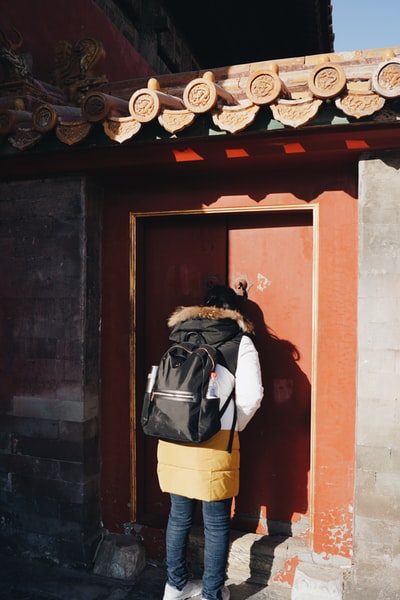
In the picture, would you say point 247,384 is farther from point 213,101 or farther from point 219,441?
point 213,101

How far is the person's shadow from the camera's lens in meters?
4.06

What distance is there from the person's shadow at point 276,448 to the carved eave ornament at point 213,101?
5.15 feet

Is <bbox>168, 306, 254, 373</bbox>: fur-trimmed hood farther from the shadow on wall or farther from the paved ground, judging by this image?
the paved ground

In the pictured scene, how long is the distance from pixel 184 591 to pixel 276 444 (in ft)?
4.20

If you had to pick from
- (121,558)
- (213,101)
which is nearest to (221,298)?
(213,101)

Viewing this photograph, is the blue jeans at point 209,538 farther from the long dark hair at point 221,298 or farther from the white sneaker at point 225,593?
the long dark hair at point 221,298

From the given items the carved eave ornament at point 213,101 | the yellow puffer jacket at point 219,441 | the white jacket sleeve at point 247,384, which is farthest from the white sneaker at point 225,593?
the carved eave ornament at point 213,101

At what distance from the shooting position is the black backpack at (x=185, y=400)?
3.28m

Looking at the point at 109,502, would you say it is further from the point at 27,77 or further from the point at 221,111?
the point at 27,77

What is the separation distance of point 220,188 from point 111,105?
1.04 metres

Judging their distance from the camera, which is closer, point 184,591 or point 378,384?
point 378,384

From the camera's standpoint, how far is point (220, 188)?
13.2 feet

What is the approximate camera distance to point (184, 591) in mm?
3646

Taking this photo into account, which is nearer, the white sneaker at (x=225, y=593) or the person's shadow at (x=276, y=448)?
the white sneaker at (x=225, y=593)
